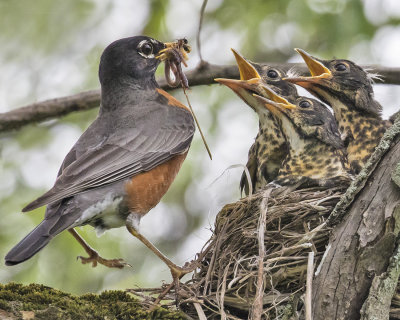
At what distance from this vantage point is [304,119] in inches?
177

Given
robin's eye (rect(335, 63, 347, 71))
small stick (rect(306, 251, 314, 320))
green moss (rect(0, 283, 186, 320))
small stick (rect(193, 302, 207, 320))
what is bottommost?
small stick (rect(306, 251, 314, 320))

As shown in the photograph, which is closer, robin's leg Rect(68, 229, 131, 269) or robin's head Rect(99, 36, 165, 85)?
robin's leg Rect(68, 229, 131, 269)

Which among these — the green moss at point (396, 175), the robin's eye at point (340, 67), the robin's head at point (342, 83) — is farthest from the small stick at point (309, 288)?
the robin's eye at point (340, 67)

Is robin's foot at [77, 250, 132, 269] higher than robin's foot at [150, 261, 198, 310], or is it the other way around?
robin's foot at [77, 250, 132, 269]

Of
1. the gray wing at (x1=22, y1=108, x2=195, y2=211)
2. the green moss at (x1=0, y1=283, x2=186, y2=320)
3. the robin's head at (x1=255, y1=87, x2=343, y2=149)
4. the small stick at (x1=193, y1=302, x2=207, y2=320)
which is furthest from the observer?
the robin's head at (x1=255, y1=87, x2=343, y2=149)

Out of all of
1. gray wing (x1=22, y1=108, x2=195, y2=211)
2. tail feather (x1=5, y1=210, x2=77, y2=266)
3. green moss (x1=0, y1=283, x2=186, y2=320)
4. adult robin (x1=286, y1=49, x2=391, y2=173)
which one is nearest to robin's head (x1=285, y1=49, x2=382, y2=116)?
adult robin (x1=286, y1=49, x2=391, y2=173)

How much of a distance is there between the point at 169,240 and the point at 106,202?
233cm

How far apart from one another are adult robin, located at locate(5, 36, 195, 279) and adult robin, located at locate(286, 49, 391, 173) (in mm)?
1049

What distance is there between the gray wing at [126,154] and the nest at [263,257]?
0.61 metres

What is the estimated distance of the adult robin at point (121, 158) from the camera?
3.41 meters

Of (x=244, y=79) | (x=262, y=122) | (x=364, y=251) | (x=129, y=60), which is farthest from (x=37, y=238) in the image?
(x=244, y=79)

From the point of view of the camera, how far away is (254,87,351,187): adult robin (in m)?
4.18

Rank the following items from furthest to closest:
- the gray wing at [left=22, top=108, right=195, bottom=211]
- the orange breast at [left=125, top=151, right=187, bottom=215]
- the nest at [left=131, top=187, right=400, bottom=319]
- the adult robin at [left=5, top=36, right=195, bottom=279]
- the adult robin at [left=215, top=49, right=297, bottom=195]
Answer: the adult robin at [left=215, top=49, right=297, bottom=195]
the orange breast at [left=125, top=151, right=187, bottom=215]
the gray wing at [left=22, top=108, right=195, bottom=211]
the adult robin at [left=5, top=36, right=195, bottom=279]
the nest at [left=131, top=187, right=400, bottom=319]

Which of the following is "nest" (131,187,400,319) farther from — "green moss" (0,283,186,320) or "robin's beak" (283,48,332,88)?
"robin's beak" (283,48,332,88)
